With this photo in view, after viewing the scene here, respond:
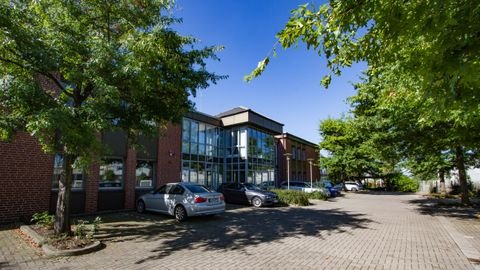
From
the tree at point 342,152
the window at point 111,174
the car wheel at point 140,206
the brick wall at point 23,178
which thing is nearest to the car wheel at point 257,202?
the car wheel at point 140,206

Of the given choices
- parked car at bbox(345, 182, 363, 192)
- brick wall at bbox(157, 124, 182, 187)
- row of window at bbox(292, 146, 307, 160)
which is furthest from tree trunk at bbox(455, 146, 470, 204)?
parked car at bbox(345, 182, 363, 192)

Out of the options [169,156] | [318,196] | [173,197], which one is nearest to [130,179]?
[169,156]

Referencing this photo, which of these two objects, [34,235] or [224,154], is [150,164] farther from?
[224,154]

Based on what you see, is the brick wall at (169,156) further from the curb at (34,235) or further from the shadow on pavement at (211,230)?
the curb at (34,235)

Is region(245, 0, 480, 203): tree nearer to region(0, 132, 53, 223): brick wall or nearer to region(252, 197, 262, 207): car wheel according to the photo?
region(0, 132, 53, 223): brick wall

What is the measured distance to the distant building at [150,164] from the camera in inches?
401

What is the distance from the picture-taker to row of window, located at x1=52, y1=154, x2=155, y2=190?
11.6 m

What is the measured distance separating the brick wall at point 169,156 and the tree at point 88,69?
7772 mm

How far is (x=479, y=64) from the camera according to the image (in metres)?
2.89

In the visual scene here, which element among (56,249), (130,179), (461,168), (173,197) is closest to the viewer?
(56,249)

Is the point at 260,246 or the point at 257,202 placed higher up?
the point at 257,202

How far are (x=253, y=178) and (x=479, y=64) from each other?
2323 cm

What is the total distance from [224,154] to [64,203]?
18310 mm

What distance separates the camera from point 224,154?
25656 millimetres
